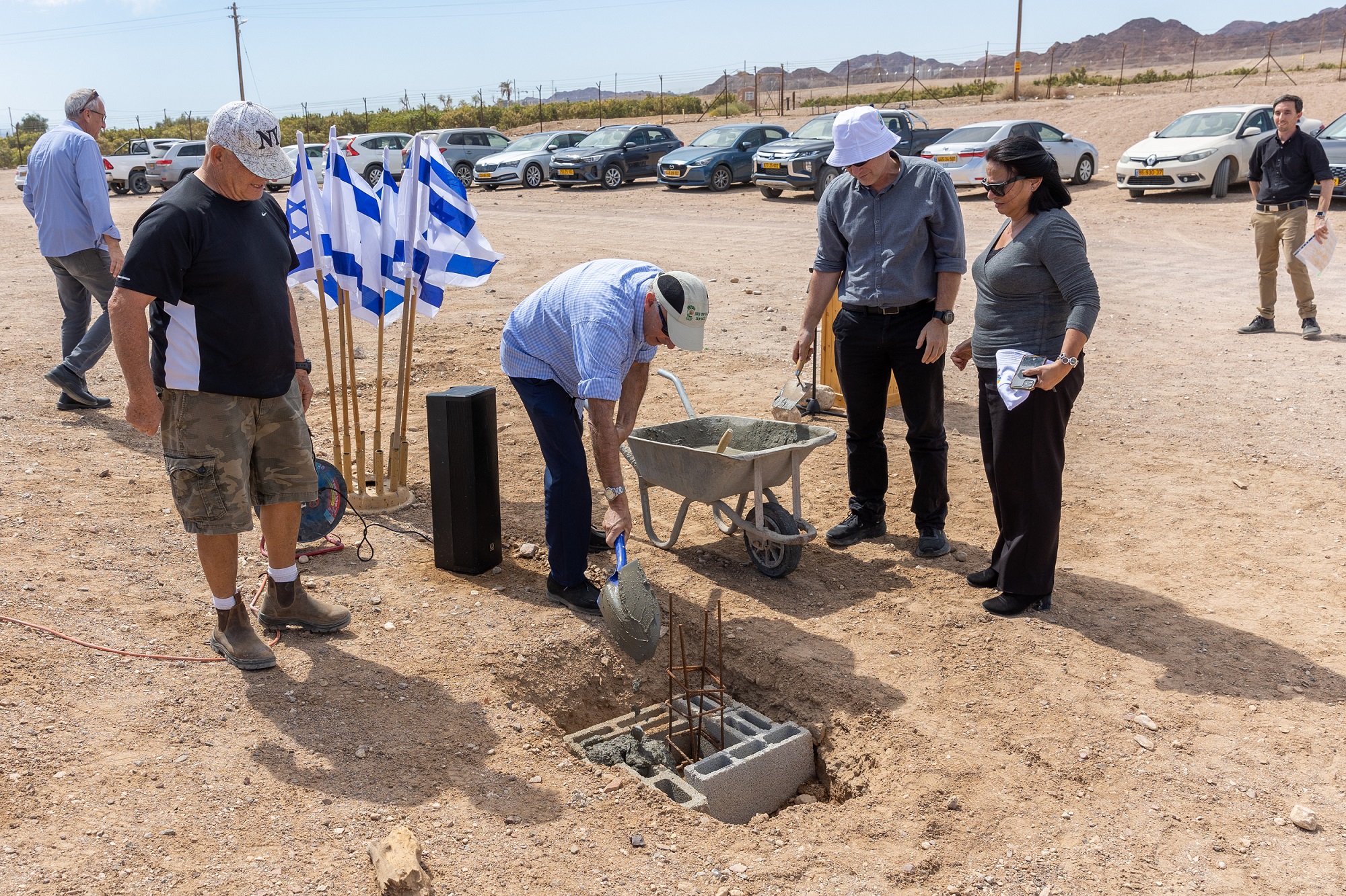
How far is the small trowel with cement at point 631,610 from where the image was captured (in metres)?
3.91

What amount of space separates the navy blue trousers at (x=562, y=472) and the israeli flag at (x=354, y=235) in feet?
5.19

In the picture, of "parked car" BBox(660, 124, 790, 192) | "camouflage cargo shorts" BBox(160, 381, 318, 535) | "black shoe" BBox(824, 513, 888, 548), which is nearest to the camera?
"camouflage cargo shorts" BBox(160, 381, 318, 535)

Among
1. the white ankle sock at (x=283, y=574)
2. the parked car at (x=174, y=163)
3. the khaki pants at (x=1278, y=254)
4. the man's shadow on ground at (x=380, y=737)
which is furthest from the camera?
the parked car at (x=174, y=163)

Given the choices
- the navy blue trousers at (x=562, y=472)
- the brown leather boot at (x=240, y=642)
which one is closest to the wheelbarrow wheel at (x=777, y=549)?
the navy blue trousers at (x=562, y=472)

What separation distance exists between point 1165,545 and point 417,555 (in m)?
3.64

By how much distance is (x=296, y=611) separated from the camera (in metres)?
4.26

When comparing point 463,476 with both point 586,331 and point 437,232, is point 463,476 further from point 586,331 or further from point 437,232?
point 437,232

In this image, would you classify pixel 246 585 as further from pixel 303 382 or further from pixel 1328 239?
pixel 1328 239

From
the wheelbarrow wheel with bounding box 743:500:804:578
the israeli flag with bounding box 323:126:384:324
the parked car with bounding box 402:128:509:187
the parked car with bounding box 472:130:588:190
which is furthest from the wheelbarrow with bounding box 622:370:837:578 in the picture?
the parked car with bounding box 402:128:509:187

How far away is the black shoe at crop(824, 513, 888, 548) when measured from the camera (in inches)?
211

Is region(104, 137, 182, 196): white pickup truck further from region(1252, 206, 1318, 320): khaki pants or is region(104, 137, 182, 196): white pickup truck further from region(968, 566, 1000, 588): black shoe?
region(968, 566, 1000, 588): black shoe

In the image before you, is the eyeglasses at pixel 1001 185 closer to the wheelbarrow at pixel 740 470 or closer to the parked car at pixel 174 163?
the wheelbarrow at pixel 740 470

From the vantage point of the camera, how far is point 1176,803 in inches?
131

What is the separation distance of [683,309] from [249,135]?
4.98 feet
